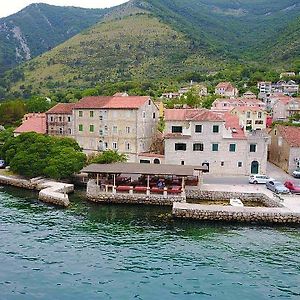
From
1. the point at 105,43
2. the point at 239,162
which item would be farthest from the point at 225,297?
the point at 105,43

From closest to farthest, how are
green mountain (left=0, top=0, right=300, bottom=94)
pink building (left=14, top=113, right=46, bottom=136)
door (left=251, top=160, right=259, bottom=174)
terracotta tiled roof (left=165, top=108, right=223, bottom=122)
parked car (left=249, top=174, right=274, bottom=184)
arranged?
parked car (left=249, top=174, right=274, bottom=184)
terracotta tiled roof (left=165, top=108, right=223, bottom=122)
door (left=251, top=160, right=259, bottom=174)
pink building (left=14, top=113, right=46, bottom=136)
green mountain (left=0, top=0, right=300, bottom=94)

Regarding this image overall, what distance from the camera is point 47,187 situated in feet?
161

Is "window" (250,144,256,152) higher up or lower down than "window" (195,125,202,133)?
lower down

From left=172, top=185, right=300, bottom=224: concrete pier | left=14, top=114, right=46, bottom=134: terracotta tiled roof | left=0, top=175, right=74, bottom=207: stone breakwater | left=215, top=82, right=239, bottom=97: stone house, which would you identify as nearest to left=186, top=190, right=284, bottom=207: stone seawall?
left=172, top=185, right=300, bottom=224: concrete pier

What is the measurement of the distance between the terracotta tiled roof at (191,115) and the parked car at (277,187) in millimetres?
11243

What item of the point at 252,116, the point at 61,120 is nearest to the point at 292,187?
the point at 61,120

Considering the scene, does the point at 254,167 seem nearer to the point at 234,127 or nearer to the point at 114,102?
the point at 234,127

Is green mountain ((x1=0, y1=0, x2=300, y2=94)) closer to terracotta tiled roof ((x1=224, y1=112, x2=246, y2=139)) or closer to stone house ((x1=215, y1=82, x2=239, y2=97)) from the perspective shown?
stone house ((x1=215, y1=82, x2=239, y2=97))

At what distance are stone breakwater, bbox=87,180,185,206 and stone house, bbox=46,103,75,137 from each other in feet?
82.8

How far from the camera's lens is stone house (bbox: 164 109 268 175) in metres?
54.2

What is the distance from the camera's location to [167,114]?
5809cm

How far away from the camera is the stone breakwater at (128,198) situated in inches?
1734

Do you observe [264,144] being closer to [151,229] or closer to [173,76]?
[151,229]

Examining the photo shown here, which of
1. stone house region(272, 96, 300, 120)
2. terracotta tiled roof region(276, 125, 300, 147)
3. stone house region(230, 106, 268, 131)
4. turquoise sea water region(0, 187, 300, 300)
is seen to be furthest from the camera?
stone house region(272, 96, 300, 120)
